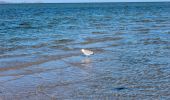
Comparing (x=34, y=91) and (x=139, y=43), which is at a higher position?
(x=34, y=91)

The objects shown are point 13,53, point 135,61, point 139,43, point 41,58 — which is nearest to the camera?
point 135,61

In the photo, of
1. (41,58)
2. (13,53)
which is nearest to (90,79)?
(41,58)

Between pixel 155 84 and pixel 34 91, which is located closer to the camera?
pixel 34 91

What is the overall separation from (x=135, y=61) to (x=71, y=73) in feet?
9.19


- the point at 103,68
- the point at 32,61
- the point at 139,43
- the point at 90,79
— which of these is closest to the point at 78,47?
the point at 139,43

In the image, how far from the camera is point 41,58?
1534 cm

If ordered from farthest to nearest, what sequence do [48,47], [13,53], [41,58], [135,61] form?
[48,47] → [13,53] → [41,58] → [135,61]

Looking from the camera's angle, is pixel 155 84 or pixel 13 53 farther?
pixel 13 53

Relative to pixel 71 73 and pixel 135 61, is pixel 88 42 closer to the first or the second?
pixel 135 61

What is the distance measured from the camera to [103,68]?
1302 centimetres

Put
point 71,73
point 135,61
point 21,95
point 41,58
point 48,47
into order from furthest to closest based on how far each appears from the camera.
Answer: point 48,47 < point 41,58 < point 135,61 < point 71,73 < point 21,95

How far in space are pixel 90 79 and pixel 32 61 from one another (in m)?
3.89

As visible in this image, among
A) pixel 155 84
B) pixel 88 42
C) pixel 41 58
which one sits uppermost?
pixel 155 84

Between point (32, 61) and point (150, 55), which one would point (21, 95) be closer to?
point (32, 61)
